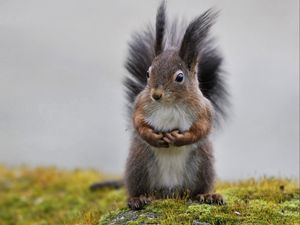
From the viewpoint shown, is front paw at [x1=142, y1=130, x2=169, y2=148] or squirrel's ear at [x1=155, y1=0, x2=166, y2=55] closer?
front paw at [x1=142, y1=130, x2=169, y2=148]

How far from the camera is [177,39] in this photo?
690 cm

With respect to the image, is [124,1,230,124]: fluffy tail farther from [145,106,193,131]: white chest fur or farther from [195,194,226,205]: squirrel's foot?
[195,194,226,205]: squirrel's foot

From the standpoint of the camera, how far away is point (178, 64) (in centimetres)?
639

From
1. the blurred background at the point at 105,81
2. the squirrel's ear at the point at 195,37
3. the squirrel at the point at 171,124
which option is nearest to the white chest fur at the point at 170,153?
the squirrel at the point at 171,124

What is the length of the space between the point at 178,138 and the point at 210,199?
694 millimetres

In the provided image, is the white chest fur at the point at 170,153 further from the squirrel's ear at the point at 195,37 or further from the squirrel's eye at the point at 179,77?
the squirrel's ear at the point at 195,37

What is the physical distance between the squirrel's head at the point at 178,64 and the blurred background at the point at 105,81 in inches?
256

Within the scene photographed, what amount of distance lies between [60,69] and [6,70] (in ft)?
4.66

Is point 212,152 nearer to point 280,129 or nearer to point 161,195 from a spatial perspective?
point 161,195

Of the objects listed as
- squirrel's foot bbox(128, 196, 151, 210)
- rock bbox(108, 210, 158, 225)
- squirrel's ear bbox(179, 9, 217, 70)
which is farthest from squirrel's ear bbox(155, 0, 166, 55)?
rock bbox(108, 210, 158, 225)

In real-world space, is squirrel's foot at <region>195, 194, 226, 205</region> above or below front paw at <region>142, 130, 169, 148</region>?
below

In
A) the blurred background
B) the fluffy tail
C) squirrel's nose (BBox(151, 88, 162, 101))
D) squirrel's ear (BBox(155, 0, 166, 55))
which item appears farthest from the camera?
the blurred background

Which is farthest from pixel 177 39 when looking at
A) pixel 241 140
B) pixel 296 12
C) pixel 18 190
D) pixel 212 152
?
pixel 296 12

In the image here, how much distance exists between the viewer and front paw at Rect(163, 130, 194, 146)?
605cm
